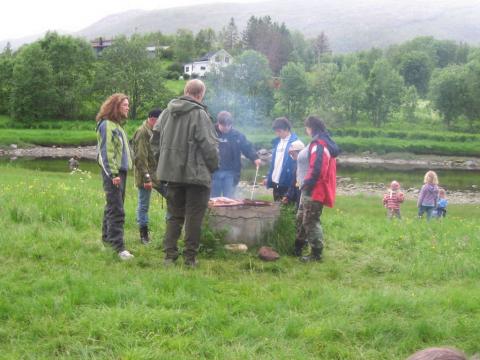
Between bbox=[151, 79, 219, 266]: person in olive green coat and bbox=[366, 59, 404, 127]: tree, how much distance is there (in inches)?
3114

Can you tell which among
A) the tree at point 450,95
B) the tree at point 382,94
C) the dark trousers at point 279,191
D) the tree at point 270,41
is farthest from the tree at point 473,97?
the dark trousers at point 279,191

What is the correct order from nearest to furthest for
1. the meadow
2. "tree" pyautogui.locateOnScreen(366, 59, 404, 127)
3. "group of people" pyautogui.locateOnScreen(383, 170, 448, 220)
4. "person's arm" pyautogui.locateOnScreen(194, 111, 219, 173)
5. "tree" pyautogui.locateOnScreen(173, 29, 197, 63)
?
"person's arm" pyautogui.locateOnScreen(194, 111, 219, 173)
"group of people" pyautogui.locateOnScreen(383, 170, 448, 220)
the meadow
"tree" pyautogui.locateOnScreen(366, 59, 404, 127)
"tree" pyautogui.locateOnScreen(173, 29, 197, 63)

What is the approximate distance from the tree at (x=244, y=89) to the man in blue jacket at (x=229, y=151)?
53.0 metres

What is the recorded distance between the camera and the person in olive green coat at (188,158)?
7.23m

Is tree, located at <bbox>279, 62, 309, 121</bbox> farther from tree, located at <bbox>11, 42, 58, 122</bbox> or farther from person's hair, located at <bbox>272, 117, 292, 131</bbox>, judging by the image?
person's hair, located at <bbox>272, 117, 292, 131</bbox>

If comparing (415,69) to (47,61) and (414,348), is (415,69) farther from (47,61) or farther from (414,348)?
(414,348)

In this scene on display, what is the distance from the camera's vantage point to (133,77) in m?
77.6

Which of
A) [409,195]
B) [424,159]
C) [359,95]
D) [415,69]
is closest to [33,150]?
[409,195]

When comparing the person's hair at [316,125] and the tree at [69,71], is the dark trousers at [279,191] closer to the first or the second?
the person's hair at [316,125]

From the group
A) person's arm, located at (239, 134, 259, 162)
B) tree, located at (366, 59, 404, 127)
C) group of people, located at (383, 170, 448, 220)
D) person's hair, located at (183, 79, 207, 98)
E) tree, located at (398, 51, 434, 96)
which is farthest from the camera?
tree, located at (398, 51, 434, 96)

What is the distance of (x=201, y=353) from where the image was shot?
4.96 metres

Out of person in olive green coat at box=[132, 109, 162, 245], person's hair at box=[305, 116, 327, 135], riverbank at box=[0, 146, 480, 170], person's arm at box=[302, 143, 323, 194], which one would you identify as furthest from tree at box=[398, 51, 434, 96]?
person in olive green coat at box=[132, 109, 162, 245]

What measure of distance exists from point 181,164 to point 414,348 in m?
3.52

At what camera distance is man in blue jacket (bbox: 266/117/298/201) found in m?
9.73
